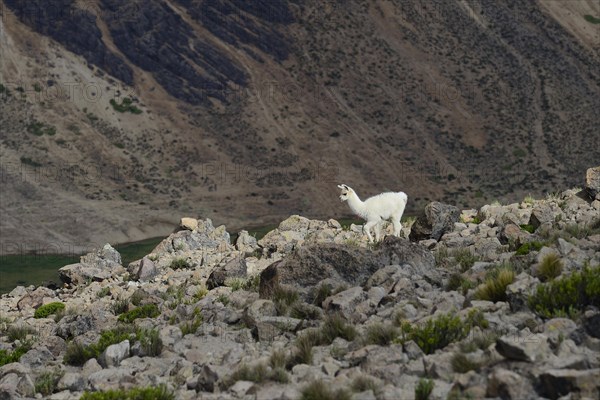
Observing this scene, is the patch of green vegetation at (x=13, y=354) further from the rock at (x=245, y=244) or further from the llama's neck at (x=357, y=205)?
the rock at (x=245, y=244)

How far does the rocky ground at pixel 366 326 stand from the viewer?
10.1 metres

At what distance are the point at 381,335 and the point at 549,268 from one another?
3284 mm

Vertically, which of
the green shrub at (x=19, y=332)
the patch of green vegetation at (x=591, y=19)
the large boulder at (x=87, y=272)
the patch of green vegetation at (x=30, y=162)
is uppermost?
the patch of green vegetation at (x=591, y=19)

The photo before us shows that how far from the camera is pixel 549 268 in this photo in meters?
13.0

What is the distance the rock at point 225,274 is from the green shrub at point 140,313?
2.20 m

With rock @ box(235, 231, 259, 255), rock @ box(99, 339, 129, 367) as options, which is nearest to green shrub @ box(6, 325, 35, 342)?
rock @ box(99, 339, 129, 367)

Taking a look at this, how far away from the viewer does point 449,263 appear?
53.1ft

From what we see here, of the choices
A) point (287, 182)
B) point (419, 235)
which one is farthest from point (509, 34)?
point (419, 235)

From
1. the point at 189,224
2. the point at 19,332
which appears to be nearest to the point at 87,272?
the point at 189,224

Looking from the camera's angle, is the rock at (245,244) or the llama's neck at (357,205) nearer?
the llama's neck at (357,205)

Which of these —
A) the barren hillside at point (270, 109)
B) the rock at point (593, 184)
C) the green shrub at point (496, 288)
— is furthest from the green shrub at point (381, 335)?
the barren hillside at point (270, 109)

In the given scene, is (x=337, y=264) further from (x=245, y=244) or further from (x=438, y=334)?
(x=245, y=244)

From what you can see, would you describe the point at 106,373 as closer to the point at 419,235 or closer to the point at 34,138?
the point at 419,235

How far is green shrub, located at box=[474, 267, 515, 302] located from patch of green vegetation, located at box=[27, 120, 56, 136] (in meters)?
89.6
